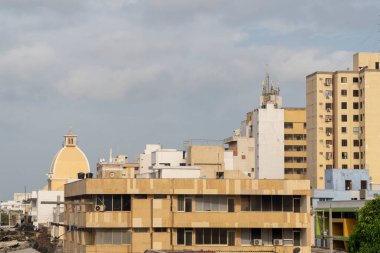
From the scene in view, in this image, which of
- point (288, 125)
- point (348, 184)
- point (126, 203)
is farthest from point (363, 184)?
point (126, 203)

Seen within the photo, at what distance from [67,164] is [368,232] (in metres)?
119

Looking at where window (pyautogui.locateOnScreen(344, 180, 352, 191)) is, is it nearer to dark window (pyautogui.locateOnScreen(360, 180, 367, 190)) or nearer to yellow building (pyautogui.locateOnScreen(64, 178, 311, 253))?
dark window (pyautogui.locateOnScreen(360, 180, 367, 190))

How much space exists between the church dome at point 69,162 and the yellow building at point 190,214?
107 metres

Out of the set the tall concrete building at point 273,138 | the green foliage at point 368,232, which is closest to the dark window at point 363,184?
the tall concrete building at point 273,138

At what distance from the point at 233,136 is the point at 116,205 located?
102712 millimetres

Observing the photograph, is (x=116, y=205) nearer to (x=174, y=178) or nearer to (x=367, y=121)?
(x=174, y=178)

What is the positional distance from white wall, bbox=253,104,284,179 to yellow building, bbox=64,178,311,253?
90.6m

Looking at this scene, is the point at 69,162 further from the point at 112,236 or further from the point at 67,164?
the point at 112,236

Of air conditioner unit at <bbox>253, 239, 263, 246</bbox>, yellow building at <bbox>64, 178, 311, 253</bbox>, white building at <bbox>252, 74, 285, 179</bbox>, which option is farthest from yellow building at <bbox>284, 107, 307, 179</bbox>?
air conditioner unit at <bbox>253, 239, 263, 246</bbox>

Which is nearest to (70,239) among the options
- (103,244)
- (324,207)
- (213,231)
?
(103,244)

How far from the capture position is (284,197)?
78.9 metres

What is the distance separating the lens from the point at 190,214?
77.9 meters

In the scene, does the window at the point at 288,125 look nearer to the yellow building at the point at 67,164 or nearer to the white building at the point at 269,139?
the white building at the point at 269,139

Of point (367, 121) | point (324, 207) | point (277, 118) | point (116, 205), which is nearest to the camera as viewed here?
point (116, 205)
